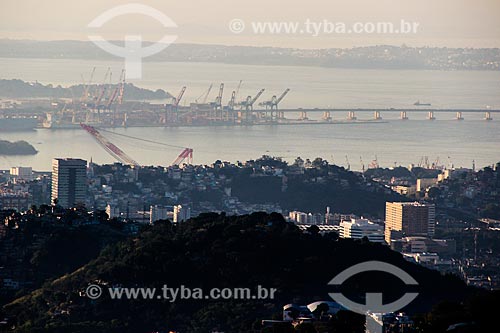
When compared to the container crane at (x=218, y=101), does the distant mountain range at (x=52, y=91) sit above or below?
above

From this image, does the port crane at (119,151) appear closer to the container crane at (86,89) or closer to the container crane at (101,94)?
the container crane at (101,94)

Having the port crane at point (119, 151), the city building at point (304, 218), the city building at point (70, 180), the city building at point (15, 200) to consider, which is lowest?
the city building at point (304, 218)

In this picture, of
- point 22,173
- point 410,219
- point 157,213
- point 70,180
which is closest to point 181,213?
point 157,213

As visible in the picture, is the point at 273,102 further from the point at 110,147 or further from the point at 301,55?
the point at 110,147

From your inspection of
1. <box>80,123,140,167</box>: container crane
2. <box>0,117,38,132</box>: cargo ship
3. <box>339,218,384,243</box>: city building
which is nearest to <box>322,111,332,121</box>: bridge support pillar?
<box>80,123,140,167</box>: container crane

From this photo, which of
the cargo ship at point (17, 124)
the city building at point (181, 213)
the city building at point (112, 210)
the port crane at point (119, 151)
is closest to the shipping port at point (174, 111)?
the cargo ship at point (17, 124)

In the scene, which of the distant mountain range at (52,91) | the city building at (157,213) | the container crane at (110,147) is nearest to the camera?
the city building at (157,213)

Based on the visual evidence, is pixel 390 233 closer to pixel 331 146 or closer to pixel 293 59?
pixel 331 146
